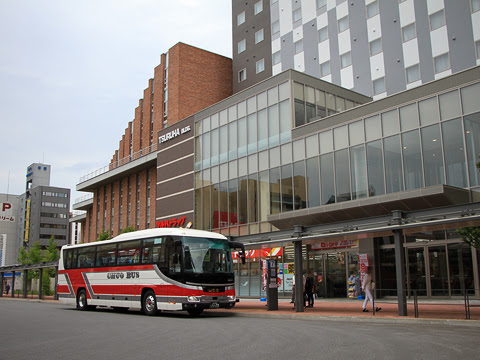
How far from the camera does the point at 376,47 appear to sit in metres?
36.8

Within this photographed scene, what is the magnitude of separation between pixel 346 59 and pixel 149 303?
2728 cm

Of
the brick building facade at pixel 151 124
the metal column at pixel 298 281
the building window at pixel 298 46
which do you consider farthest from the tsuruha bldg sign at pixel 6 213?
the metal column at pixel 298 281

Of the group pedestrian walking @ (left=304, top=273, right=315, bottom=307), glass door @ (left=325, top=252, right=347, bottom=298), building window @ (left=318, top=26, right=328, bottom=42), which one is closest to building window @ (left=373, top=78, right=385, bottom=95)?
building window @ (left=318, top=26, right=328, bottom=42)

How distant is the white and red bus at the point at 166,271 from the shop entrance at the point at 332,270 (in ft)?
30.2

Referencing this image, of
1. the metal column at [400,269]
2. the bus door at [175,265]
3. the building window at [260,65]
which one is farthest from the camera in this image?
the building window at [260,65]

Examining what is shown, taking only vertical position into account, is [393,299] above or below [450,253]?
below

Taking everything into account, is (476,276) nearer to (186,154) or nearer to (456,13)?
(456,13)

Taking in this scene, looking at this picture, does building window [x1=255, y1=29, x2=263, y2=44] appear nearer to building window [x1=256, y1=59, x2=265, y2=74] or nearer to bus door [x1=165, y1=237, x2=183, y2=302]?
building window [x1=256, y1=59, x2=265, y2=74]

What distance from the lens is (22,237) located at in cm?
13488

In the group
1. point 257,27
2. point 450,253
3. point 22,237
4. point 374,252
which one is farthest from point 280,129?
point 22,237

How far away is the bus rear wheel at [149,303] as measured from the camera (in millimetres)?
19339

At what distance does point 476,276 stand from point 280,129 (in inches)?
584

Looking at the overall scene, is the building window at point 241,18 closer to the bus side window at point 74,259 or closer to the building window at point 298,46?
the building window at point 298,46

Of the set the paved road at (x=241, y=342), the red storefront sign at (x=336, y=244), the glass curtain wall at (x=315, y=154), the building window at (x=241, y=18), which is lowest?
the paved road at (x=241, y=342)
